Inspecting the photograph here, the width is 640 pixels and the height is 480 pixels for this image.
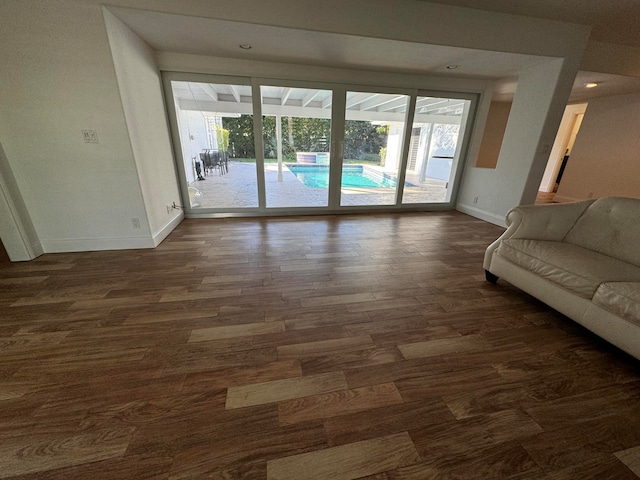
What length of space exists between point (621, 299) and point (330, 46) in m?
3.51

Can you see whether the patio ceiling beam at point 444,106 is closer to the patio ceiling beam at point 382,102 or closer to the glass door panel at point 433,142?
the glass door panel at point 433,142

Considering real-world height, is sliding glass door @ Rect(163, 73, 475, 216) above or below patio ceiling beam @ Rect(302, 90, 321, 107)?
below

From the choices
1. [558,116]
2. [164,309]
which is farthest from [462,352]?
[558,116]

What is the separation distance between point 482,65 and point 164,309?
4899mm

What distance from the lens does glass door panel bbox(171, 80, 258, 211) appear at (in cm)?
389

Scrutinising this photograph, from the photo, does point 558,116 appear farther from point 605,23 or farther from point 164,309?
point 164,309

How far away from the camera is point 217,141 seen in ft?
14.0

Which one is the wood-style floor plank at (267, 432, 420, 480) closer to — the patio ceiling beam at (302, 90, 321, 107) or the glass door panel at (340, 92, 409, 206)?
the glass door panel at (340, 92, 409, 206)

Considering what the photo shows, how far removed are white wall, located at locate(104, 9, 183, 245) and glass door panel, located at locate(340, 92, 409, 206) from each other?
2.82m

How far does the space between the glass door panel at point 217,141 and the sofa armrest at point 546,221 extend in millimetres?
3679

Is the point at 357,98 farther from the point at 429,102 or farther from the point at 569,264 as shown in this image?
the point at 569,264

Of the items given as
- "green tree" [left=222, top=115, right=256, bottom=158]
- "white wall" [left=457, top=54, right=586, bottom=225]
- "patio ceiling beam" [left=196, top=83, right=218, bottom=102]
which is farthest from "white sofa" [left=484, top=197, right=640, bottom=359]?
"patio ceiling beam" [left=196, top=83, right=218, bottom=102]

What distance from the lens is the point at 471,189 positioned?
4.68 metres

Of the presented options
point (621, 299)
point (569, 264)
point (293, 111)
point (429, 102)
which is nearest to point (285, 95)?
point (293, 111)
